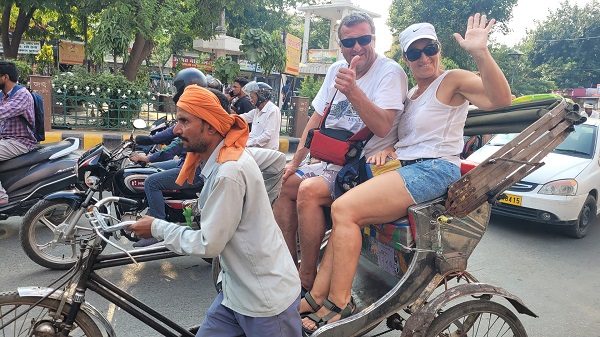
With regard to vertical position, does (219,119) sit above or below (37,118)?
above

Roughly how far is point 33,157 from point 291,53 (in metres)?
11.8

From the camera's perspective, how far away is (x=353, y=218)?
251 cm

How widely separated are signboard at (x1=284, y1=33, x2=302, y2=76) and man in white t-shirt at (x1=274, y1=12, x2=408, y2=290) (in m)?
12.0

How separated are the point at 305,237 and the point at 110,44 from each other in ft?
39.1

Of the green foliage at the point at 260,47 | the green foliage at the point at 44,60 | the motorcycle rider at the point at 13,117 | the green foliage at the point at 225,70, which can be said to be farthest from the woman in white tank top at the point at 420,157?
the green foliage at the point at 44,60

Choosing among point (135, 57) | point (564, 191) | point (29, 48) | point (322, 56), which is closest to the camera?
point (564, 191)

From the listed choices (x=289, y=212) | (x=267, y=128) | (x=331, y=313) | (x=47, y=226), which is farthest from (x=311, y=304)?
(x=267, y=128)

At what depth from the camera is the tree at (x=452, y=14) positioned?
80.1ft

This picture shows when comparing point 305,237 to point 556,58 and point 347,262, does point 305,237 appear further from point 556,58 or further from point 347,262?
point 556,58

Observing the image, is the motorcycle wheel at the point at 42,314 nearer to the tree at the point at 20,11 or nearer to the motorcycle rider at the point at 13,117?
the motorcycle rider at the point at 13,117

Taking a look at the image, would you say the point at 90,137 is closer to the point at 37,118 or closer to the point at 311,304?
the point at 37,118

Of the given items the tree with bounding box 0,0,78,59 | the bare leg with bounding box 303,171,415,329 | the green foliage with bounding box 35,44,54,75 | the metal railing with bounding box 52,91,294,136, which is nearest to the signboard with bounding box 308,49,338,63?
the tree with bounding box 0,0,78,59

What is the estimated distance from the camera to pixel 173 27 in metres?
14.7

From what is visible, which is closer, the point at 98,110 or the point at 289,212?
the point at 289,212
